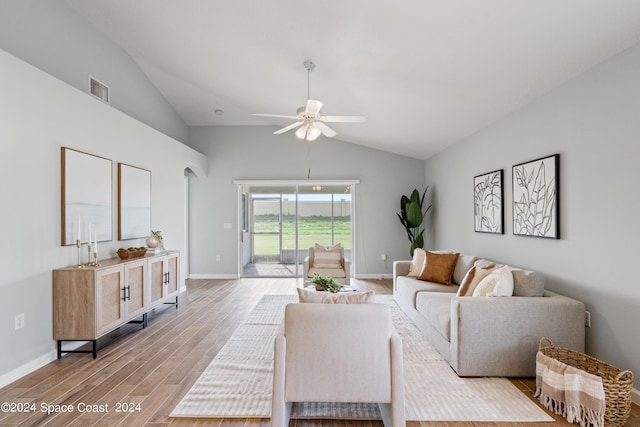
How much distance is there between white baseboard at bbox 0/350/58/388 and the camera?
2627 mm

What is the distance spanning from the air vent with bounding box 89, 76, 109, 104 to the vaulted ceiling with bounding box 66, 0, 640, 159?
2.32ft

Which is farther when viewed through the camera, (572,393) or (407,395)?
(407,395)

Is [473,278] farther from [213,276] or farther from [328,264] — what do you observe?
[213,276]

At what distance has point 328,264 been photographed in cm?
579

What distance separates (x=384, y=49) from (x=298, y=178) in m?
4.33

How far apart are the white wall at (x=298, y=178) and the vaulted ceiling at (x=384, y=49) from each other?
1479 millimetres

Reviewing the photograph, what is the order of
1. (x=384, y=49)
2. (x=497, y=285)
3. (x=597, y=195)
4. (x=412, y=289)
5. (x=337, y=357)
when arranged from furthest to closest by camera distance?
(x=412, y=289)
(x=384, y=49)
(x=497, y=285)
(x=597, y=195)
(x=337, y=357)

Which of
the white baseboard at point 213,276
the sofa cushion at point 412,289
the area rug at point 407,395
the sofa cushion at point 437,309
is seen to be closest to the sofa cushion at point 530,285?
the sofa cushion at point 437,309

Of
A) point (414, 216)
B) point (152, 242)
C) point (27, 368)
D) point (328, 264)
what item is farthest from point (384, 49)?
point (27, 368)

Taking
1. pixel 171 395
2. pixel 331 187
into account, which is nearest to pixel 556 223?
pixel 171 395

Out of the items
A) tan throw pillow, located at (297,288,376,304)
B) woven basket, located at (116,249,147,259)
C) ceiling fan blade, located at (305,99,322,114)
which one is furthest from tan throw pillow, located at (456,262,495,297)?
woven basket, located at (116,249,147,259)

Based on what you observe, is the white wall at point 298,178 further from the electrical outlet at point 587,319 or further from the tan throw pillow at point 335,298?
the tan throw pillow at point 335,298

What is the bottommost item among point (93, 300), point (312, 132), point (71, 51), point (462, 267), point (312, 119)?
point (93, 300)

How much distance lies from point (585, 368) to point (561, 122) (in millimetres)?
2054
